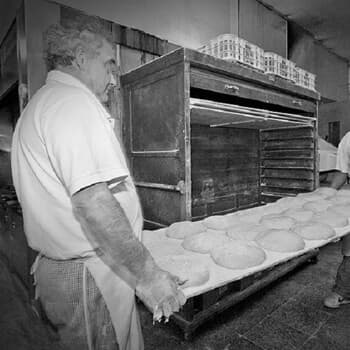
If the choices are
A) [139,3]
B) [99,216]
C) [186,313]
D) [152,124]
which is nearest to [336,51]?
[139,3]

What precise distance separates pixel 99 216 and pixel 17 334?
6.48 feet

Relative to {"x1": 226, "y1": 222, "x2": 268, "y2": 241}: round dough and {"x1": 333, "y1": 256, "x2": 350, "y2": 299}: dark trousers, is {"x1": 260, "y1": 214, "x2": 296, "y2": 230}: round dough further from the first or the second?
{"x1": 333, "y1": 256, "x2": 350, "y2": 299}: dark trousers

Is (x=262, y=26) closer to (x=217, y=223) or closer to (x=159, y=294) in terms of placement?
(x=217, y=223)

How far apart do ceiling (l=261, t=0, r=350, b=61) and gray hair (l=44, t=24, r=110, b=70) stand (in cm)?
443

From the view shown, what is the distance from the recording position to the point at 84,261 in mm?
934

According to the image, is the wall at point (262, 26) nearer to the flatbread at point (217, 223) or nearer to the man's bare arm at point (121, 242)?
the flatbread at point (217, 223)

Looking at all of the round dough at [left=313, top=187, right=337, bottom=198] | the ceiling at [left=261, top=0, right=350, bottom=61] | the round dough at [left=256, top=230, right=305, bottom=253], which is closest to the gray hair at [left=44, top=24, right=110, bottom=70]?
the round dough at [left=256, top=230, right=305, bottom=253]

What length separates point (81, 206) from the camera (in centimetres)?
77

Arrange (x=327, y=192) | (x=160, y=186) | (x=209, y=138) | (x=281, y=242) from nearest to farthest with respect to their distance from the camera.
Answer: (x=281, y=242)
(x=160, y=186)
(x=327, y=192)
(x=209, y=138)

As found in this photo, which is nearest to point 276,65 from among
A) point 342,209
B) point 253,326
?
point 342,209

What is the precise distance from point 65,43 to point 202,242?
48.0 inches

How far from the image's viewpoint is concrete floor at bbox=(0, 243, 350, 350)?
1.87 m

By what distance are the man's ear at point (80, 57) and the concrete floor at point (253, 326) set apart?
1592 mm

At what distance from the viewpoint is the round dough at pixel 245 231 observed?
1775mm
